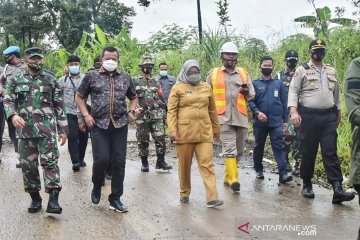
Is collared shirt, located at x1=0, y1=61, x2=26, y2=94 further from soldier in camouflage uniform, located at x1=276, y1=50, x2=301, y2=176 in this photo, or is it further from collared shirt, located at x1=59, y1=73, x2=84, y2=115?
soldier in camouflage uniform, located at x1=276, y1=50, x2=301, y2=176

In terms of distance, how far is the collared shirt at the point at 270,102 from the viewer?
787 cm

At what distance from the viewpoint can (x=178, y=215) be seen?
19.5 ft

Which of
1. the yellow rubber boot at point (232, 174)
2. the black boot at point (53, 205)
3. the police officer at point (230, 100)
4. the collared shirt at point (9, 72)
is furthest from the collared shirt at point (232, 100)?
the collared shirt at point (9, 72)

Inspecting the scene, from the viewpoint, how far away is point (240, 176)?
328 inches

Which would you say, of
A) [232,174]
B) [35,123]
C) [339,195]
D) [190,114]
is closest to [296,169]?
[232,174]

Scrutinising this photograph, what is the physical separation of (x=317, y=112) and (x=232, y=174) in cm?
144

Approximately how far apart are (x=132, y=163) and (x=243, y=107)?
307 centimetres

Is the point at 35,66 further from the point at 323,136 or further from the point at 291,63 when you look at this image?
the point at 291,63

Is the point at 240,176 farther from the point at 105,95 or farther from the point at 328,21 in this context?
the point at 328,21

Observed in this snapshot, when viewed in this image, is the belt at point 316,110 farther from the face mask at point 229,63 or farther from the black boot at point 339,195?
the face mask at point 229,63

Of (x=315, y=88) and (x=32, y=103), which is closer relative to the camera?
(x=32, y=103)

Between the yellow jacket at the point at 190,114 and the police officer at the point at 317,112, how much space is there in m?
1.15

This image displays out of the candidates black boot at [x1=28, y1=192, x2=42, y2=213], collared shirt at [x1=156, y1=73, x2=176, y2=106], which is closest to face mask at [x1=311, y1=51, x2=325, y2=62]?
black boot at [x1=28, y1=192, x2=42, y2=213]

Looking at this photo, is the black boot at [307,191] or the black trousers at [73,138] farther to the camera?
the black trousers at [73,138]
